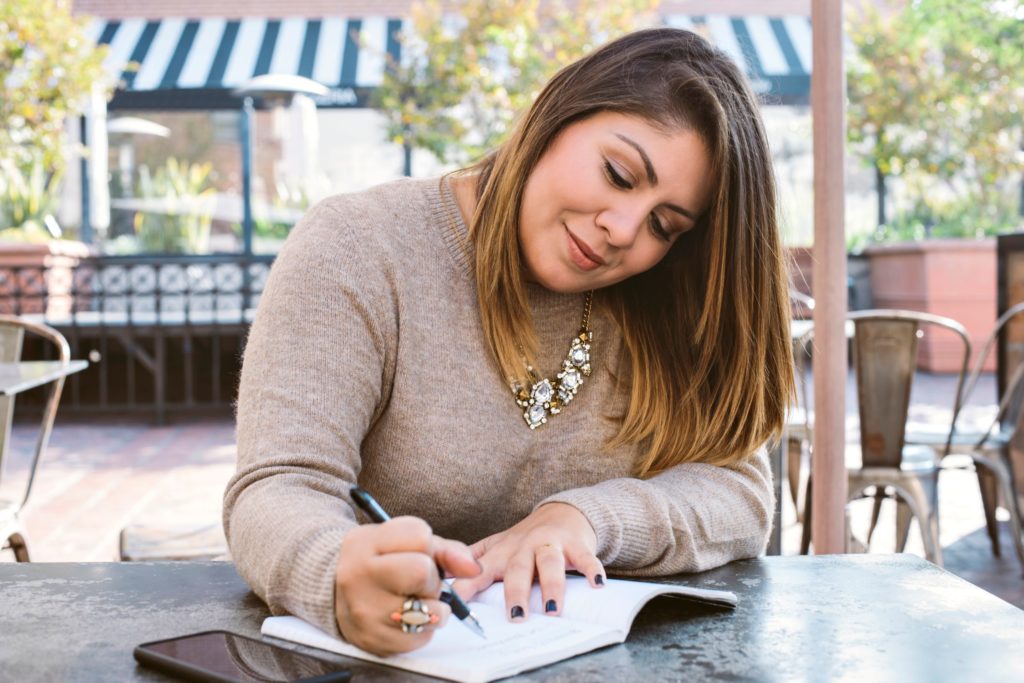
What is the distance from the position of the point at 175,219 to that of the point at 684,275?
1154 cm

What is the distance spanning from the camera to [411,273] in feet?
5.46

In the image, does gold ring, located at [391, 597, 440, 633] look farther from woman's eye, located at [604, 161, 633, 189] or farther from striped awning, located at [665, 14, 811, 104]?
striped awning, located at [665, 14, 811, 104]

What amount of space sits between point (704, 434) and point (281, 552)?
2.43ft

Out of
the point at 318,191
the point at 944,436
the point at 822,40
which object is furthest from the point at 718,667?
the point at 318,191

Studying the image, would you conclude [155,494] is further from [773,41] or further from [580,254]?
[773,41]

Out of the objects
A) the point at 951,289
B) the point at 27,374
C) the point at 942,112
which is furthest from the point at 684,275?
the point at 942,112

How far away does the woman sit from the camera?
4.77ft

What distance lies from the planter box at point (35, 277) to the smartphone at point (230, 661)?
861cm

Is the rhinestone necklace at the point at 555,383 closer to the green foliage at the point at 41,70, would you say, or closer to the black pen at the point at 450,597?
the black pen at the point at 450,597

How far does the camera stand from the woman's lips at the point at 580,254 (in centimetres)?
165

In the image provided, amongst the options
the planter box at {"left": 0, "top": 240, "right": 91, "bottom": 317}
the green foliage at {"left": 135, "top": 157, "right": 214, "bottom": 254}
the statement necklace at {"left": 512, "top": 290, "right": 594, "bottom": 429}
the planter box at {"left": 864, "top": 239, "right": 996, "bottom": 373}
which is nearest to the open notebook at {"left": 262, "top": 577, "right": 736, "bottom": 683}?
the statement necklace at {"left": 512, "top": 290, "right": 594, "bottom": 429}

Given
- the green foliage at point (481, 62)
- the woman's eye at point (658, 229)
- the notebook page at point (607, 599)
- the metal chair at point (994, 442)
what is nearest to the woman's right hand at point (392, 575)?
the notebook page at point (607, 599)

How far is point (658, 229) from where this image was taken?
5.53 ft

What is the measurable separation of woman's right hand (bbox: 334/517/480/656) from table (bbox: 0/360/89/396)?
8.32ft
